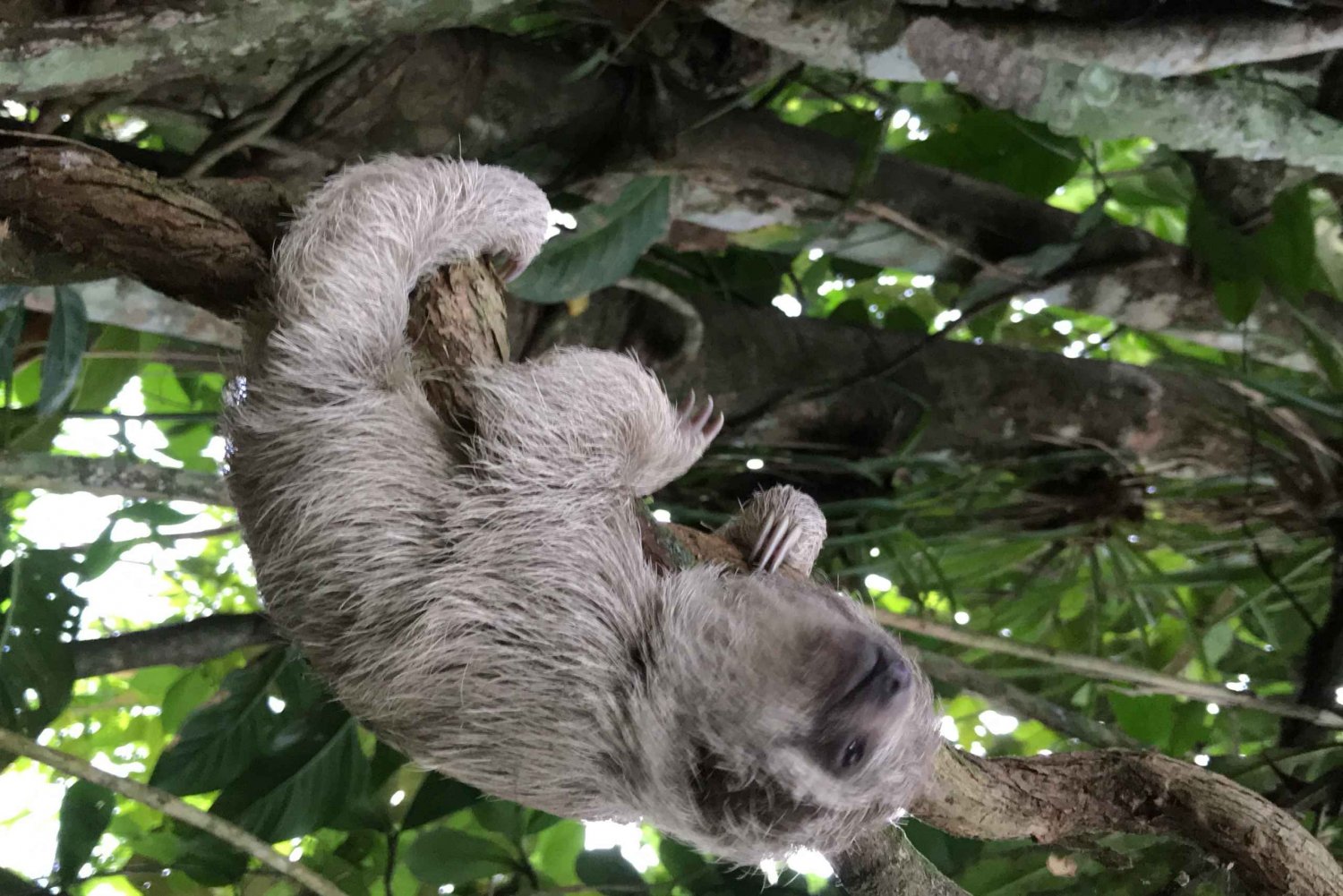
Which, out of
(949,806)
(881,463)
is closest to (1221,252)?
(881,463)

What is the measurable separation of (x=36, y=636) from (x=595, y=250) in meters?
1.44

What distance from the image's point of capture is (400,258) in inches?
68.9

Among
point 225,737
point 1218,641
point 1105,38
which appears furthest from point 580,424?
point 1218,641

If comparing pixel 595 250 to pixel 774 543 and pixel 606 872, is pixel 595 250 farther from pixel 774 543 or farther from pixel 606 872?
pixel 606 872

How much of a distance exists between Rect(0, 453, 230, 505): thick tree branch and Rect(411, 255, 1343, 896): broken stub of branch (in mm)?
730

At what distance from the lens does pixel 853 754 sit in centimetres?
145

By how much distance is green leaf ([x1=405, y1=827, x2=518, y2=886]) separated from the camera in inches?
80.7

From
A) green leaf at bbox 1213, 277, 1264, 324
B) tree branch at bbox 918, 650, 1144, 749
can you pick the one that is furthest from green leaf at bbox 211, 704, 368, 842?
green leaf at bbox 1213, 277, 1264, 324

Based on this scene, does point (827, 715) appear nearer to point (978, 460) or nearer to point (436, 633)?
point (436, 633)

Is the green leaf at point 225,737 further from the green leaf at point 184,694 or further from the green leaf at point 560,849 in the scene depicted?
the green leaf at point 560,849

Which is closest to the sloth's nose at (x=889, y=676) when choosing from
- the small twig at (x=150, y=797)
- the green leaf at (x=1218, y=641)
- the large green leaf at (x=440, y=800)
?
the large green leaf at (x=440, y=800)

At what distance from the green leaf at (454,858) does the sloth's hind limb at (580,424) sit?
89 cm

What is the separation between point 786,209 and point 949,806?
5.54 ft

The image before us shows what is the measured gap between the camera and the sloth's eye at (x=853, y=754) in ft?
4.73
